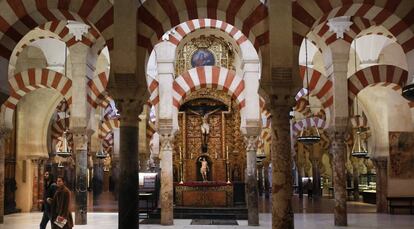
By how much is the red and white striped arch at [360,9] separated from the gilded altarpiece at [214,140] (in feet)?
31.9

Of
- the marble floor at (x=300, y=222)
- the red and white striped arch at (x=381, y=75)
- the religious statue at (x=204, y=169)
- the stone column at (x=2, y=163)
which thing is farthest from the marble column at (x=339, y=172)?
the stone column at (x=2, y=163)

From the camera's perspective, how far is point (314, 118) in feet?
55.1

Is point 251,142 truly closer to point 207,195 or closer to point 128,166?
point 207,195

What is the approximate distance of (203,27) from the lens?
10.8m

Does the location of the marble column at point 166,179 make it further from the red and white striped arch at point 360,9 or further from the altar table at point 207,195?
the red and white striped arch at point 360,9

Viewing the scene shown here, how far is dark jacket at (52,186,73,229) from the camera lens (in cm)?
634

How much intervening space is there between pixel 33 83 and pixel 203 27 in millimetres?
3733

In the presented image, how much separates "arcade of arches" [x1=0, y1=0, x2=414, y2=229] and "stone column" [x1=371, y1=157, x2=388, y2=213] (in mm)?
30

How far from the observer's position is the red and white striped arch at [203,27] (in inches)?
418

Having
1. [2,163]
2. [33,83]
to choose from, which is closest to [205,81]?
[33,83]

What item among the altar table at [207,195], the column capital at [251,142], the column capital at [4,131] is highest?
the column capital at [4,131]

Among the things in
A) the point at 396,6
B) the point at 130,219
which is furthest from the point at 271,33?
the point at 130,219

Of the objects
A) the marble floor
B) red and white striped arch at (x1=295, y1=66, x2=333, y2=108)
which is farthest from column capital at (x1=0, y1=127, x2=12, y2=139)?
red and white striped arch at (x1=295, y1=66, x2=333, y2=108)

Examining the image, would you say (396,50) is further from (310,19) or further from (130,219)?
(130,219)
